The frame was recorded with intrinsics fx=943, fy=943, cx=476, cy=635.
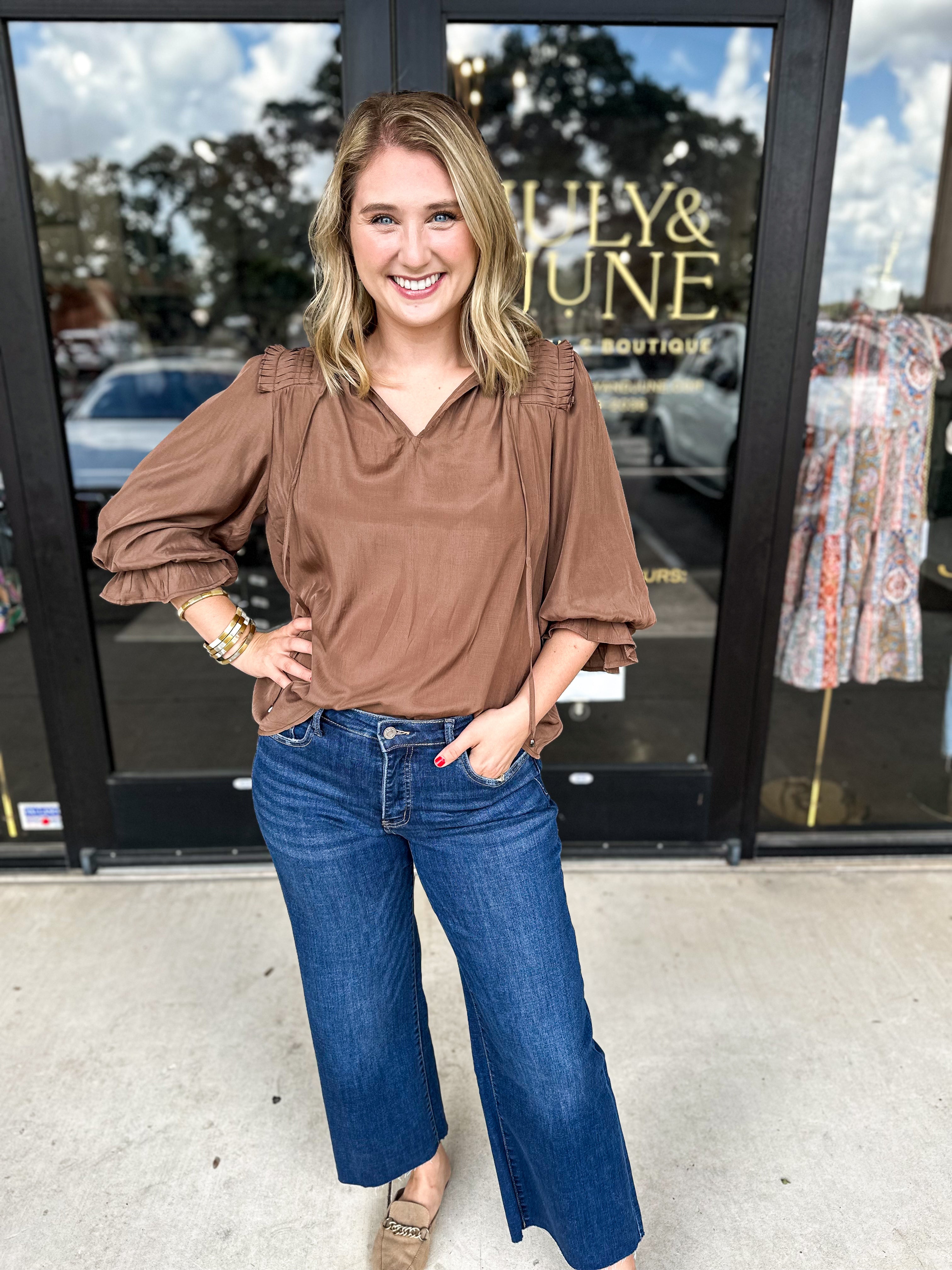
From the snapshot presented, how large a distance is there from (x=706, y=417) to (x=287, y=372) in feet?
5.48

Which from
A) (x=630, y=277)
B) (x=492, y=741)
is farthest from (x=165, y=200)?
(x=492, y=741)

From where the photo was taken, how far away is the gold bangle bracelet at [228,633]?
1486 millimetres

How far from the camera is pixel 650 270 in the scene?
2531mm

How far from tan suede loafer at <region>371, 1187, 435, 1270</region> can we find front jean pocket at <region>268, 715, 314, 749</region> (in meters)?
0.88

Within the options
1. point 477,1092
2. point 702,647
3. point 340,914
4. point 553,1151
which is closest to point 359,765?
point 340,914

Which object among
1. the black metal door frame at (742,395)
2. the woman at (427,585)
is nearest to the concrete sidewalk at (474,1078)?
the black metal door frame at (742,395)

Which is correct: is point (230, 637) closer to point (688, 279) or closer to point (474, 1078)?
point (474, 1078)

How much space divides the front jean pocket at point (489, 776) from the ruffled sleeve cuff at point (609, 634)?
177 mm

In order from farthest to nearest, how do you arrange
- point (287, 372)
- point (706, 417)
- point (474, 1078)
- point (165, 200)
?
point (165, 200) → point (706, 417) → point (474, 1078) → point (287, 372)

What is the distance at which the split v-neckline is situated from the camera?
129 cm

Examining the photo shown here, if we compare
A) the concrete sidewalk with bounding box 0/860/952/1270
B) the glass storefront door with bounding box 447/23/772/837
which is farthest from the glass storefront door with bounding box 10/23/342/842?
the concrete sidewalk with bounding box 0/860/952/1270

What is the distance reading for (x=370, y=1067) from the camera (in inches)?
58.9

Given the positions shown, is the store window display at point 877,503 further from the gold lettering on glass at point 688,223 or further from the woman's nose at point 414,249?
the woman's nose at point 414,249

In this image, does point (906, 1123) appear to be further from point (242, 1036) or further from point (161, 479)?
point (161, 479)
